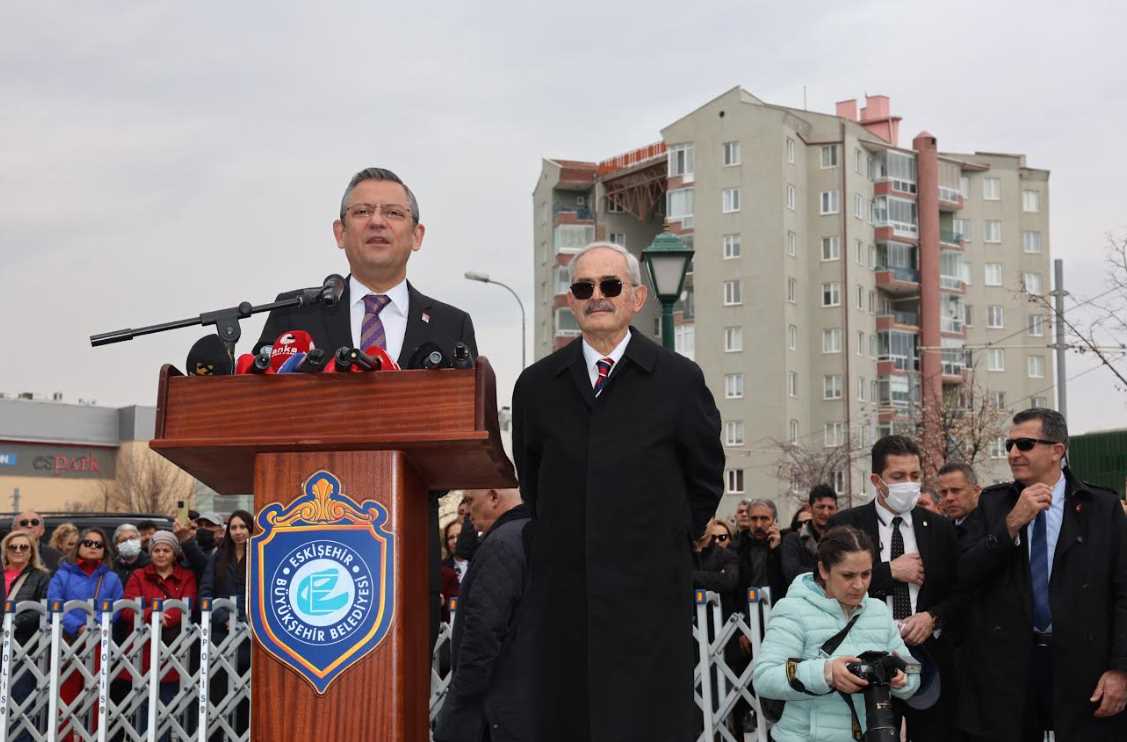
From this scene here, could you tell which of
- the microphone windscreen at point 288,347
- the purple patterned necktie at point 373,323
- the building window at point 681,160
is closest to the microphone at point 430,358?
the microphone windscreen at point 288,347

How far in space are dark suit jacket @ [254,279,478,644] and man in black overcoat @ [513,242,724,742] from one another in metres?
0.59

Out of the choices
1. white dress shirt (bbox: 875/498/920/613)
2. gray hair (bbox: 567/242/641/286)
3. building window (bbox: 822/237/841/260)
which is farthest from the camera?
building window (bbox: 822/237/841/260)

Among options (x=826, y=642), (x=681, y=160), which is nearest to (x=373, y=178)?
(x=826, y=642)

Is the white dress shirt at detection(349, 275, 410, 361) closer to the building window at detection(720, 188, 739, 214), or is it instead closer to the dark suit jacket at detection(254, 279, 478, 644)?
the dark suit jacket at detection(254, 279, 478, 644)

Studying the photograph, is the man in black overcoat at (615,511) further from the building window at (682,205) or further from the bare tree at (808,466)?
the building window at (682,205)

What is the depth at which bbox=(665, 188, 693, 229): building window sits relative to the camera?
7162 cm

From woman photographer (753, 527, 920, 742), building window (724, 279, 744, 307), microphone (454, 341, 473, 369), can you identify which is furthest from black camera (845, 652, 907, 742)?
building window (724, 279, 744, 307)

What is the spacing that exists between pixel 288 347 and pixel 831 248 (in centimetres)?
6830

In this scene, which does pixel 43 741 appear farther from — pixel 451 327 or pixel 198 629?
pixel 451 327

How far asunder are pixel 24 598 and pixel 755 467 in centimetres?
5881

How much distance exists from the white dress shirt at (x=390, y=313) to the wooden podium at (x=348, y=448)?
3.04 feet

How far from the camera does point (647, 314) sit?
83.8 m

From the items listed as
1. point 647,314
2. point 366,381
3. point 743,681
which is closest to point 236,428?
point 366,381

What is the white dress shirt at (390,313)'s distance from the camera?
→ 5066 millimetres
